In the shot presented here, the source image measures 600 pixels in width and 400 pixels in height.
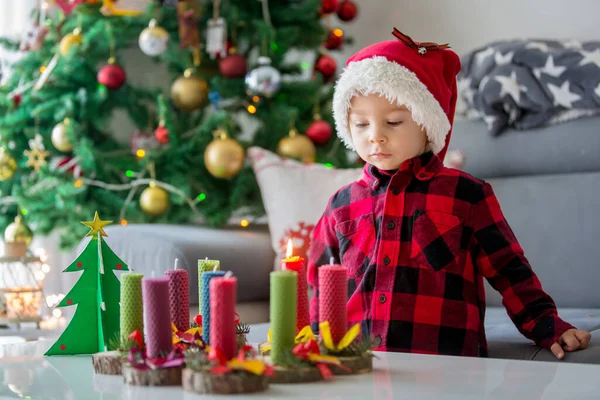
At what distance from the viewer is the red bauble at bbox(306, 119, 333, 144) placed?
9.05 ft

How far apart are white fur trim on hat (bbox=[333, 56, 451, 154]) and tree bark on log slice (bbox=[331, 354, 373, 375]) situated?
562mm

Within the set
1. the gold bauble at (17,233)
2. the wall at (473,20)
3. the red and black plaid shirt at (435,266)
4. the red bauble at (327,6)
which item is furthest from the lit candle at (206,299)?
the wall at (473,20)

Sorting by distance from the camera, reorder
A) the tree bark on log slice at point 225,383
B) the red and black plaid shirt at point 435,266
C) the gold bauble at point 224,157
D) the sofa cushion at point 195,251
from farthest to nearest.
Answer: the gold bauble at point 224,157, the sofa cushion at point 195,251, the red and black plaid shirt at point 435,266, the tree bark on log slice at point 225,383

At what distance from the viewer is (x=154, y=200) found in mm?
2566

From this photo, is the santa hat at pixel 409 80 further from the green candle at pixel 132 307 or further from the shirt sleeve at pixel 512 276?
the green candle at pixel 132 307

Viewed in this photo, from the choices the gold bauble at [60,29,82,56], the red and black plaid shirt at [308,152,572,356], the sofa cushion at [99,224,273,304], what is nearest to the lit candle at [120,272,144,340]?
the red and black plaid shirt at [308,152,572,356]

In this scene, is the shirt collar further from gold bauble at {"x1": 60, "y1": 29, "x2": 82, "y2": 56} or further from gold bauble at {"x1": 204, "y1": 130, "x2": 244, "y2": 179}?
gold bauble at {"x1": 60, "y1": 29, "x2": 82, "y2": 56}

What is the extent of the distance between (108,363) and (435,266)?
65 centimetres

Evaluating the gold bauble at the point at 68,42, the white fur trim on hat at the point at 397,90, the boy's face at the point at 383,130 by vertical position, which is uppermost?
the gold bauble at the point at 68,42

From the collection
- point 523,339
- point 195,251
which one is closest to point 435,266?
point 523,339

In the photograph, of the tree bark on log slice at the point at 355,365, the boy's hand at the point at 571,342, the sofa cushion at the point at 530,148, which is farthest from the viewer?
the sofa cushion at the point at 530,148

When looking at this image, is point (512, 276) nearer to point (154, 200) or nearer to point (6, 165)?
point (154, 200)

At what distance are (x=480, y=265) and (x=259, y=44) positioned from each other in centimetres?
154

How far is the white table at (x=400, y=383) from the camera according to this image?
3.17ft
